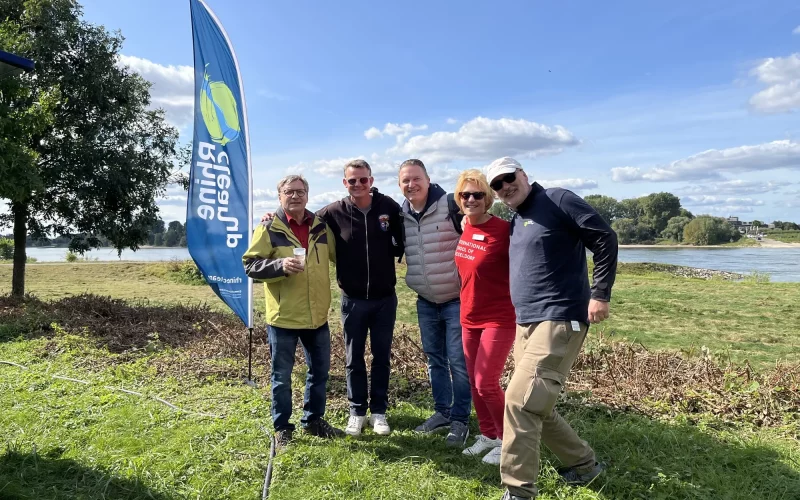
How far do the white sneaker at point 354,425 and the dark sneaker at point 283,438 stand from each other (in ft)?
1.46

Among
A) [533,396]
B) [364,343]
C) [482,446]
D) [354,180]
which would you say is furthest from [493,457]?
[354,180]

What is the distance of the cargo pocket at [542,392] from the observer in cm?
270

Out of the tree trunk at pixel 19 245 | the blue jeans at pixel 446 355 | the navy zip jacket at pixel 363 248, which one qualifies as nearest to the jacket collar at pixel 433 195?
the navy zip jacket at pixel 363 248

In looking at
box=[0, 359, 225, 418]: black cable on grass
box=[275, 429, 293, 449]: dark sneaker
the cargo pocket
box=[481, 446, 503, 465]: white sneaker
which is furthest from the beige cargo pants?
box=[0, 359, 225, 418]: black cable on grass

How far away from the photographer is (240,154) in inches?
237

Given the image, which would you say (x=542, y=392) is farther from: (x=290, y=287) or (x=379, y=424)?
(x=290, y=287)

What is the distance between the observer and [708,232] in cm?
7325

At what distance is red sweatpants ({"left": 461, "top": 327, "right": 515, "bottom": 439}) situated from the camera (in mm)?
3275

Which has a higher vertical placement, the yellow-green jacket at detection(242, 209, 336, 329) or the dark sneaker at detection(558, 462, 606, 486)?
the yellow-green jacket at detection(242, 209, 336, 329)

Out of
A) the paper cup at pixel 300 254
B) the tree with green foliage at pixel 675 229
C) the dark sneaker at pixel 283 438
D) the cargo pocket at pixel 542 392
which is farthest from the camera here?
the tree with green foliage at pixel 675 229

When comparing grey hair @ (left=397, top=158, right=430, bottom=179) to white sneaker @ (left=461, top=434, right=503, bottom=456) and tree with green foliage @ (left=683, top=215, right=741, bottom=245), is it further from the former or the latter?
tree with green foliage @ (left=683, top=215, right=741, bottom=245)

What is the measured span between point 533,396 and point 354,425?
1742 millimetres

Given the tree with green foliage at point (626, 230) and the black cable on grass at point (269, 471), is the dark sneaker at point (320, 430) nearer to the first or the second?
the black cable on grass at point (269, 471)

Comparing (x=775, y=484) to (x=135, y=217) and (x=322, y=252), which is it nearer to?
(x=322, y=252)
